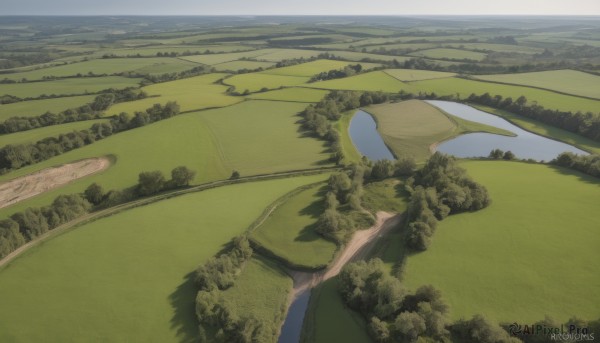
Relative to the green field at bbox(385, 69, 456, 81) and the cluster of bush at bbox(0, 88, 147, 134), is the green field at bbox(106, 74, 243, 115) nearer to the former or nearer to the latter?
the cluster of bush at bbox(0, 88, 147, 134)

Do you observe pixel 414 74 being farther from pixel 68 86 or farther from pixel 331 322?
pixel 68 86

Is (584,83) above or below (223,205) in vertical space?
above

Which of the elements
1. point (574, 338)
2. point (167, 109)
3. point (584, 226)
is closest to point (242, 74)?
point (167, 109)

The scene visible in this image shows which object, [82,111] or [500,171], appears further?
[82,111]

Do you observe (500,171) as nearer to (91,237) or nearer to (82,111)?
(91,237)

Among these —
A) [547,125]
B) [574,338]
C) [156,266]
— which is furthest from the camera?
[547,125]

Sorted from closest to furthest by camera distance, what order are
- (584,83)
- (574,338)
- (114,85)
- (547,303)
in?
(574,338) < (547,303) < (584,83) < (114,85)
